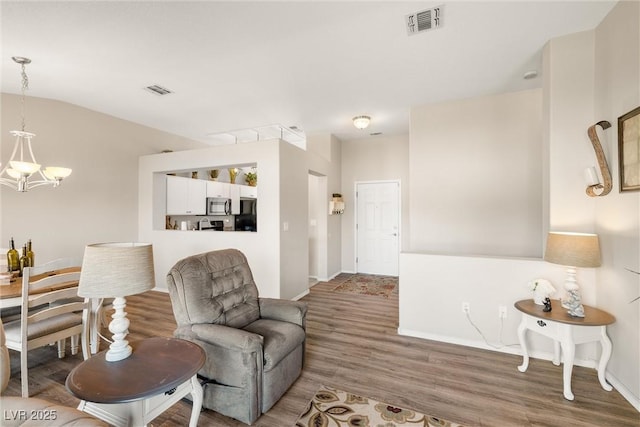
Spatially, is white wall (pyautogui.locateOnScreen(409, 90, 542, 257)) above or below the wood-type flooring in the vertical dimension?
above

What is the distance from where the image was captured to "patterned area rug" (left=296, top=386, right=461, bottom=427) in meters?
1.92

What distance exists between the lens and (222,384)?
1.97 metres

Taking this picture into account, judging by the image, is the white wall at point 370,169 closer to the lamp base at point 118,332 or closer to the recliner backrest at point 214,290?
the recliner backrest at point 214,290

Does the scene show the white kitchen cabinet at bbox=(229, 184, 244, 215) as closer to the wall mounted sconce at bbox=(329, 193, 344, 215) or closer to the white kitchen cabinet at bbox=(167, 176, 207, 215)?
the white kitchen cabinet at bbox=(167, 176, 207, 215)

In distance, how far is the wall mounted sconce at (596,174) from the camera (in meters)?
2.36

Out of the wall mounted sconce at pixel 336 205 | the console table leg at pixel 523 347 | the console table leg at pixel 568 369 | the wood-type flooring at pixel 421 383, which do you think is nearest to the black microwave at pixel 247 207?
the wall mounted sconce at pixel 336 205

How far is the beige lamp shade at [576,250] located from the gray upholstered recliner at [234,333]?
2204 millimetres

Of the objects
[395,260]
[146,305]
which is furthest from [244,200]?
[395,260]

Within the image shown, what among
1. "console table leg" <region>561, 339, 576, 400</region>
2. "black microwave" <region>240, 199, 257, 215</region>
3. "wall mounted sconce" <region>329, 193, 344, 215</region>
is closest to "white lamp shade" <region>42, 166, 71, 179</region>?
"black microwave" <region>240, 199, 257, 215</region>

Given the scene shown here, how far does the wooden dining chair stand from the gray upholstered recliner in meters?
1.05

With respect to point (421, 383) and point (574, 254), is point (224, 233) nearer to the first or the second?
point (421, 383)

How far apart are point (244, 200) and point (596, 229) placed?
19.9ft

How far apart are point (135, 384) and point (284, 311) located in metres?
1.29

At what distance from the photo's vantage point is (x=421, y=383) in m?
2.38
